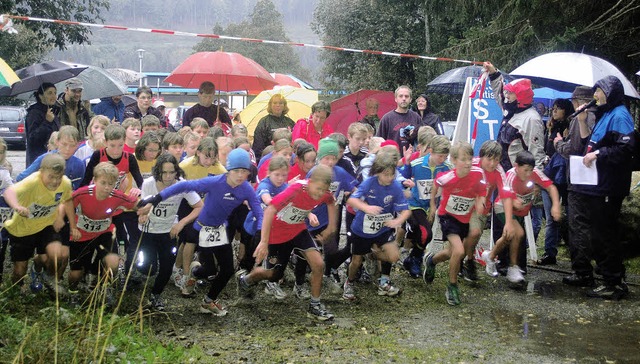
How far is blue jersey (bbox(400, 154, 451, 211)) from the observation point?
8.16 m

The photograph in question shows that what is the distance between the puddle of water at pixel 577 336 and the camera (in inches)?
226

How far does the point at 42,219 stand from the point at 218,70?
4424 mm

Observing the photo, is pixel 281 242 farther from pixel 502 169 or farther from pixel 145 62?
pixel 145 62

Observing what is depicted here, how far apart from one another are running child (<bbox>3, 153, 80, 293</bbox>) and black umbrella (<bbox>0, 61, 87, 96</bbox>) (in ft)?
11.7

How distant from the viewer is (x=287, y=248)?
6988 millimetres

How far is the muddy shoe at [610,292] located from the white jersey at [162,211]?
419 centimetres

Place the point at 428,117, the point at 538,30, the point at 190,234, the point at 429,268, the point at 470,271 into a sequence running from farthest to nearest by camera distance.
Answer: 1. the point at 538,30
2. the point at 428,117
3. the point at 470,271
4. the point at 429,268
5. the point at 190,234

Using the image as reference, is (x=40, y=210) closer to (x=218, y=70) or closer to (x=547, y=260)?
(x=218, y=70)

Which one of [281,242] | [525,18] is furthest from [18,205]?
[525,18]

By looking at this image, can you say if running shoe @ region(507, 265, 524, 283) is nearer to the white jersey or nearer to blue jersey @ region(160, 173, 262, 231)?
blue jersey @ region(160, 173, 262, 231)

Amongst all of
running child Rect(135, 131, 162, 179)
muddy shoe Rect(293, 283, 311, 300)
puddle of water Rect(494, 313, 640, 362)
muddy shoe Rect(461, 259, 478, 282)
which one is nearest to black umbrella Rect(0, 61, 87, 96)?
running child Rect(135, 131, 162, 179)

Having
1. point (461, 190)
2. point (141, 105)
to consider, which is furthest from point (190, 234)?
point (141, 105)

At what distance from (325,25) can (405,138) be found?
96.2 feet

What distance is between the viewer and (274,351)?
5625 mm
